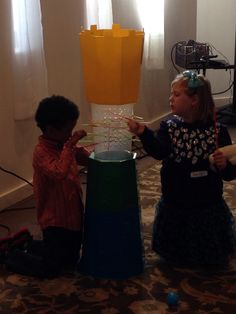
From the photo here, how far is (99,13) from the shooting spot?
3.54 m

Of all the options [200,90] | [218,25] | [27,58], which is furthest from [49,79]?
[218,25]

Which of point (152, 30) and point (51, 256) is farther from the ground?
point (152, 30)

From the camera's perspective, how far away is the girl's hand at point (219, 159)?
6.45 ft

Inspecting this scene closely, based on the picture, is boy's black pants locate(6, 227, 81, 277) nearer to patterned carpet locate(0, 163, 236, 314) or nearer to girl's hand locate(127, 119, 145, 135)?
patterned carpet locate(0, 163, 236, 314)

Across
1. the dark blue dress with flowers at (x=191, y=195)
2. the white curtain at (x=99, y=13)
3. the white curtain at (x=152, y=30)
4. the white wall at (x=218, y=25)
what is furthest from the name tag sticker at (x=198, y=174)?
the white wall at (x=218, y=25)

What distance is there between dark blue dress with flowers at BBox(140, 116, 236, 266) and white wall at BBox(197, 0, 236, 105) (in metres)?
3.96

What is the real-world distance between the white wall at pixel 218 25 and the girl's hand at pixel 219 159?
13.3ft

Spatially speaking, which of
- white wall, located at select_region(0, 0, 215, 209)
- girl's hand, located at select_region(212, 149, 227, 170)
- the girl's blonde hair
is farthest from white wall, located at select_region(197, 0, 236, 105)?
girl's hand, located at select_region(212, 149, 227, 170)

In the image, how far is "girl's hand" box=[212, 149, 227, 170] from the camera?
1.97m

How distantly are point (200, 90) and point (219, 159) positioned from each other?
0.92 feet

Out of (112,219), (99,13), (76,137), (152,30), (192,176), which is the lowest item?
(112,219)

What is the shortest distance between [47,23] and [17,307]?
182 cm

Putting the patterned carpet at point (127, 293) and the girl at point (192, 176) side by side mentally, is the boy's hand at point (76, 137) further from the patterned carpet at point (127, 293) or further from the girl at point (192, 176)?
the patterned carpet at point (127, 293)

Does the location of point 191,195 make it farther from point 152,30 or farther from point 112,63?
point 152,30
